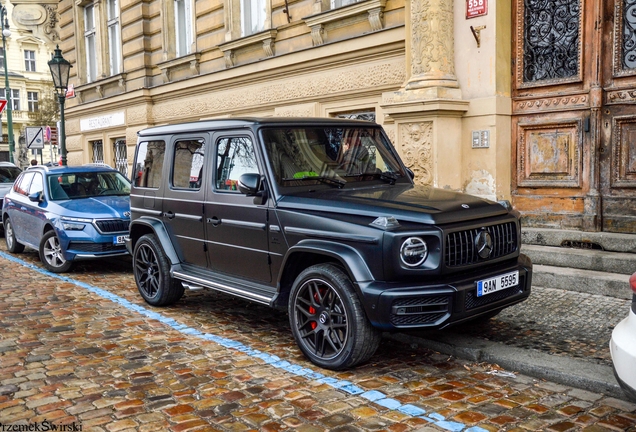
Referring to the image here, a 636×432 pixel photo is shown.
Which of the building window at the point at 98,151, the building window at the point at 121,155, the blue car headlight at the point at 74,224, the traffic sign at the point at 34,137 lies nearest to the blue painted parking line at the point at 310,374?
the blue car headlight at the point at 74,224

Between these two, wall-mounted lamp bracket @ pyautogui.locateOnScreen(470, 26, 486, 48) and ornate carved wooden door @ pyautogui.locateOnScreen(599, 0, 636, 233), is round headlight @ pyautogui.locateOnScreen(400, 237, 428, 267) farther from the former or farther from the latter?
wall-mounted lamp bracket @ pyautogui.locateOnScreen(470, 26, 486, 48)

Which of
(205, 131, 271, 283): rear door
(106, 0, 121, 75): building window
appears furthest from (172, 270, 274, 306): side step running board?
(106, 0, 121, 75): building window

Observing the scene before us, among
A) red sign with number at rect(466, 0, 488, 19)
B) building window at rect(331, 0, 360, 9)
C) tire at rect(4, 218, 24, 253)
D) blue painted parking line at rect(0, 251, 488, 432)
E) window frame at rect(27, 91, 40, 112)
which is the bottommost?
blue painted parking line at rect(0, 251, 488, 432)

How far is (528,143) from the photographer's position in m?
8.45

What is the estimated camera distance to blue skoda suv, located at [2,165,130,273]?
28.8 feet

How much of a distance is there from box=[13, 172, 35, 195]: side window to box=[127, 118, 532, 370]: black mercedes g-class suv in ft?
15.0

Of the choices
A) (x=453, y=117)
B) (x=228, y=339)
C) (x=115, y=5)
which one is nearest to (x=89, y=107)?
(x=115, y=5)

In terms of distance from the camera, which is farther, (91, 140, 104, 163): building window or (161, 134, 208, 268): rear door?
(91, 140, 104, 163): building window

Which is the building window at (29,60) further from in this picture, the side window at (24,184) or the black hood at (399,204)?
the black hood at (399,204)

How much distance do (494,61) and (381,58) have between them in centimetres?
231

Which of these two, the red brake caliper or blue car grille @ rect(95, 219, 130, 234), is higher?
blue car grille @ rect(95, 219, 130, 234)

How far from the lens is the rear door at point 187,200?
Answer: 5984 mm

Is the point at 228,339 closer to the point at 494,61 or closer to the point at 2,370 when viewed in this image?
the point at 2,370

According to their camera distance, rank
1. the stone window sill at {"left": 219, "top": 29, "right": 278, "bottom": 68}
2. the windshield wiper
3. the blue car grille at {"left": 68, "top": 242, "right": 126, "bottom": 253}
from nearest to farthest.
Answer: the windshield wiper
the blue car grille at {"left": 68, "top": 242, "right": 126, "bottom": 253}
the stone window sill at {"left": 219, "top": 29, "right": 278, "bottom": 68}
